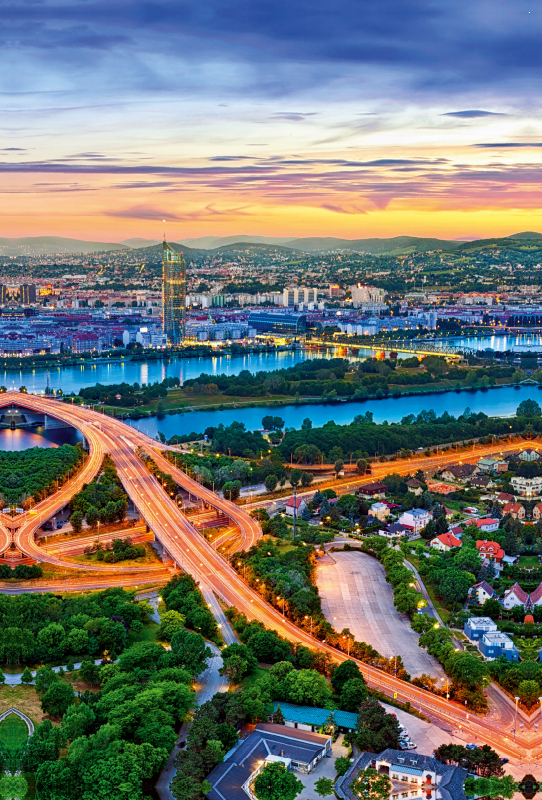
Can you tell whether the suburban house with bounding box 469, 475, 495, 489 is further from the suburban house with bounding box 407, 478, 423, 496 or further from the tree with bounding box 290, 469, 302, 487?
the tree with bounding box 290, 469, 302, 487

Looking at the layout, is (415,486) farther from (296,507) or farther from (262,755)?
(262,755)

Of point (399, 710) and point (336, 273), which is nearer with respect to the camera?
point (399, 710)

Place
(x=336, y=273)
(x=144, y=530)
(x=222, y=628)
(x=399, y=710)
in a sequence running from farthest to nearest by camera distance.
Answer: (x=336, y=273) → (x=144, y=530) → (x=222, y=628) → (x=399, y=710)

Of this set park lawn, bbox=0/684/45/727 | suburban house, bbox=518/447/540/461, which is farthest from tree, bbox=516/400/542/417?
park lawn, bbox=0/684/45/727

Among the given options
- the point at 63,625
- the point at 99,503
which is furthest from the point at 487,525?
the point at 63,625

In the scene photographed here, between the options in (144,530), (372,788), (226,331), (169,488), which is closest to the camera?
(372,788)

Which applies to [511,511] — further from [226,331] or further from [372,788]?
[226,331]

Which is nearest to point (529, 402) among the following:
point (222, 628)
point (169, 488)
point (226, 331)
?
point (169, 488)
